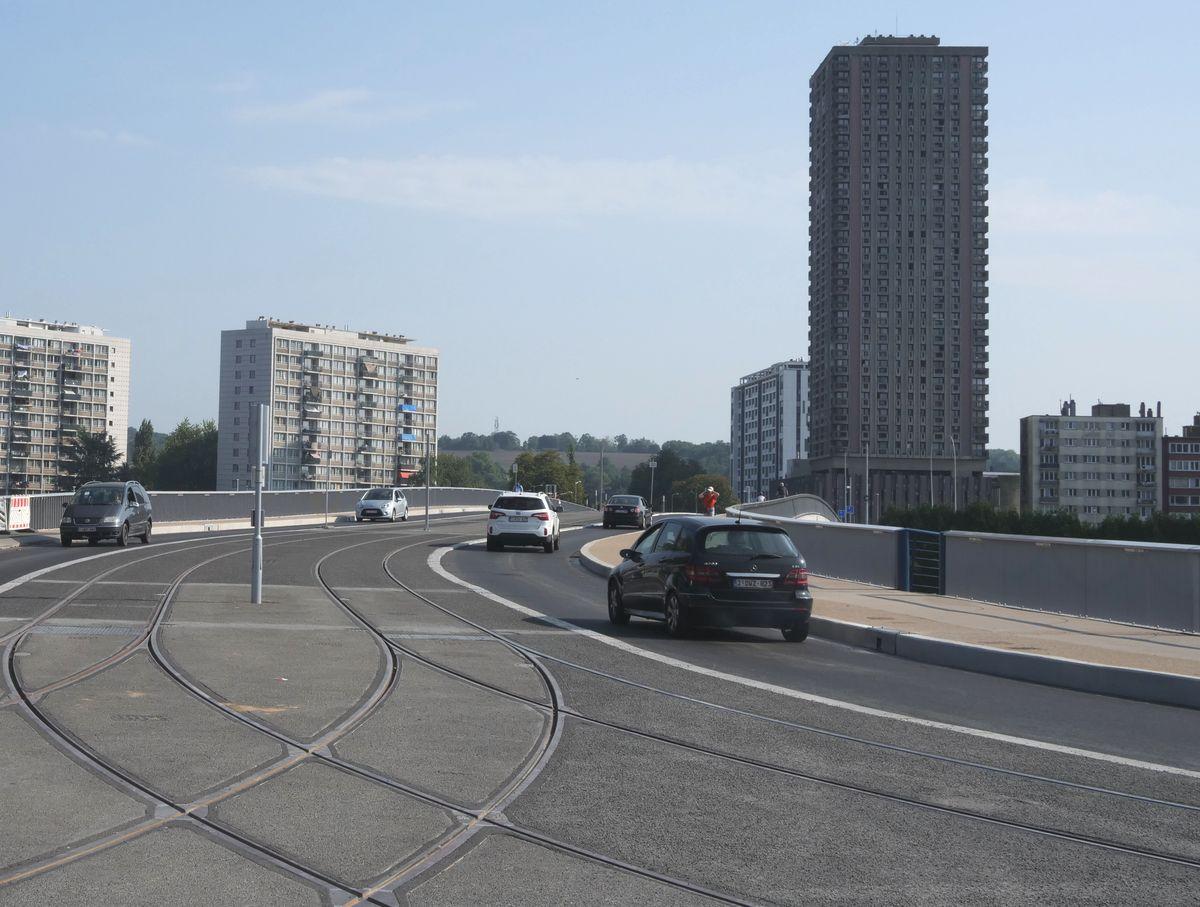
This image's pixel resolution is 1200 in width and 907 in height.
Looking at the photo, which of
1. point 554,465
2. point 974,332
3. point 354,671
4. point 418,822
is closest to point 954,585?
point 354,671

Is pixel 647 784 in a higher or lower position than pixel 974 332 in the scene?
lower

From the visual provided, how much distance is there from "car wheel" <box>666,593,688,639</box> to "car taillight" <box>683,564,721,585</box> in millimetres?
350

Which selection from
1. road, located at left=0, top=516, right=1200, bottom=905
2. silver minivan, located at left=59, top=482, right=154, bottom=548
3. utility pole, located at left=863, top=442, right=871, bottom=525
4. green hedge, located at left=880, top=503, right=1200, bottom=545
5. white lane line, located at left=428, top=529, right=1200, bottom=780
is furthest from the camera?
utility pole, located at left=863, top=442, right=871, bottom=525

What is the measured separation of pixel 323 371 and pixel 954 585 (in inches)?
7185

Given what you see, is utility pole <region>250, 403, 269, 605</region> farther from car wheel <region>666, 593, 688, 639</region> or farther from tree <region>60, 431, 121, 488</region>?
tree <region>60, 431, 121, 488</region>

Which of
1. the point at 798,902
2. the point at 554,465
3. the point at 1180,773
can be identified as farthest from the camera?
the point at 554,465

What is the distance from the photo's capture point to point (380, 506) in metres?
61.6

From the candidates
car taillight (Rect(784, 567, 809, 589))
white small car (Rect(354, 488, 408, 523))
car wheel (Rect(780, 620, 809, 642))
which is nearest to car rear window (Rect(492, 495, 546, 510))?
car wheel (Rect(780, 620, 809, 642))

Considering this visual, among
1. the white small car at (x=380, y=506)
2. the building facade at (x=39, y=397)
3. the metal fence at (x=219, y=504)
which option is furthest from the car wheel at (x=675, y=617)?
the building facade at (x=39, y=397)

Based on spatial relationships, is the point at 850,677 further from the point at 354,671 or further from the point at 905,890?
the point at 905,890

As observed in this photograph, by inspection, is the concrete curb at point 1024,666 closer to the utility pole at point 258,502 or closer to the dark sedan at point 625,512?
the utility pole at point 258,502

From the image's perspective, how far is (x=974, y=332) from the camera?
19262cm

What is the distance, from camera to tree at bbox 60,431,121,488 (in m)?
186

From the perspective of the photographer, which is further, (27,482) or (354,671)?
(27,482)
